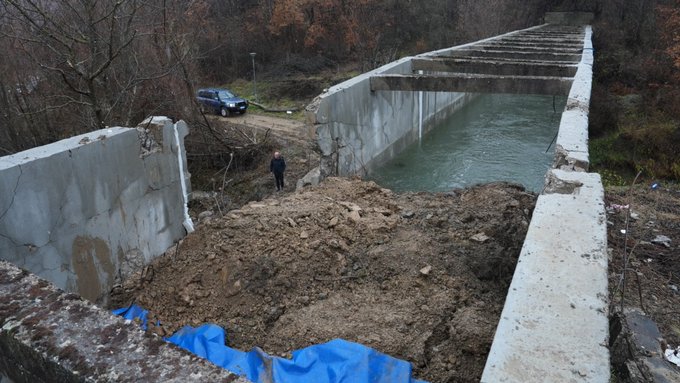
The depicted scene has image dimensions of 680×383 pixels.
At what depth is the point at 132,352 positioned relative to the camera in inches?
81.9

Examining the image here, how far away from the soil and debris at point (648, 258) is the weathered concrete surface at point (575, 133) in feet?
2.24

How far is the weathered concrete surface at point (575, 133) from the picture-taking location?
5.89 meters

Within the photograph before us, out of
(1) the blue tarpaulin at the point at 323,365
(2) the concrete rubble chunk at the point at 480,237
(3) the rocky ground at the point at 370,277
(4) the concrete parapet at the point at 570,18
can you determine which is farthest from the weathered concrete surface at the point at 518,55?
(4) the concrete parapet at the point at 570,18

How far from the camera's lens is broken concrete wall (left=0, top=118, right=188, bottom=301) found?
18.4 feet

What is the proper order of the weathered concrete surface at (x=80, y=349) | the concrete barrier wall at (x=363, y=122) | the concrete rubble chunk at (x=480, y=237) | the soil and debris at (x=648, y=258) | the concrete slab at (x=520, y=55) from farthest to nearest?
the concrete slab at (x=520, y=55) → the concrete barrier wall at (x=363, y=122) → the concrete rubble chunk at (x=480, y=237) → the soil and debris at (x=648, y=258) → the weathered concrete surface at (x=80, y=349)

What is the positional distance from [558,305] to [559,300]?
0.06 meters

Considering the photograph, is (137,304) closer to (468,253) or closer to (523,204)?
(468,253)

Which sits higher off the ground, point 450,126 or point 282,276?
point 282,276

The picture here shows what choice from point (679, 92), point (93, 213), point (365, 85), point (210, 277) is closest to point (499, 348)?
point (210, 277)

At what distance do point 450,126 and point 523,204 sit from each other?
1281 cm

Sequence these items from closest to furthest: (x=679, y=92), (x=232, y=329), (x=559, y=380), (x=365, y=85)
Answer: (x=559, y=380)
(x=232, y=329)
(x=365, y=85)
(x=679, y=92)

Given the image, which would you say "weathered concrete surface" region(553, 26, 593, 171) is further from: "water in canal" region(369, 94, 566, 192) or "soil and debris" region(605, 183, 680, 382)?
"water in canal" region(369, 94, 566, 192)

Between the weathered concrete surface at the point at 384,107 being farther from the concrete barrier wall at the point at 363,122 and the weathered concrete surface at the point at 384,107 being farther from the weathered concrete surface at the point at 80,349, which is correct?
the weathered concrete surface at the point at 80,349

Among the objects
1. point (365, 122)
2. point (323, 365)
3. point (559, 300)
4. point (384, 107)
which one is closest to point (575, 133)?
point (559, 300)
